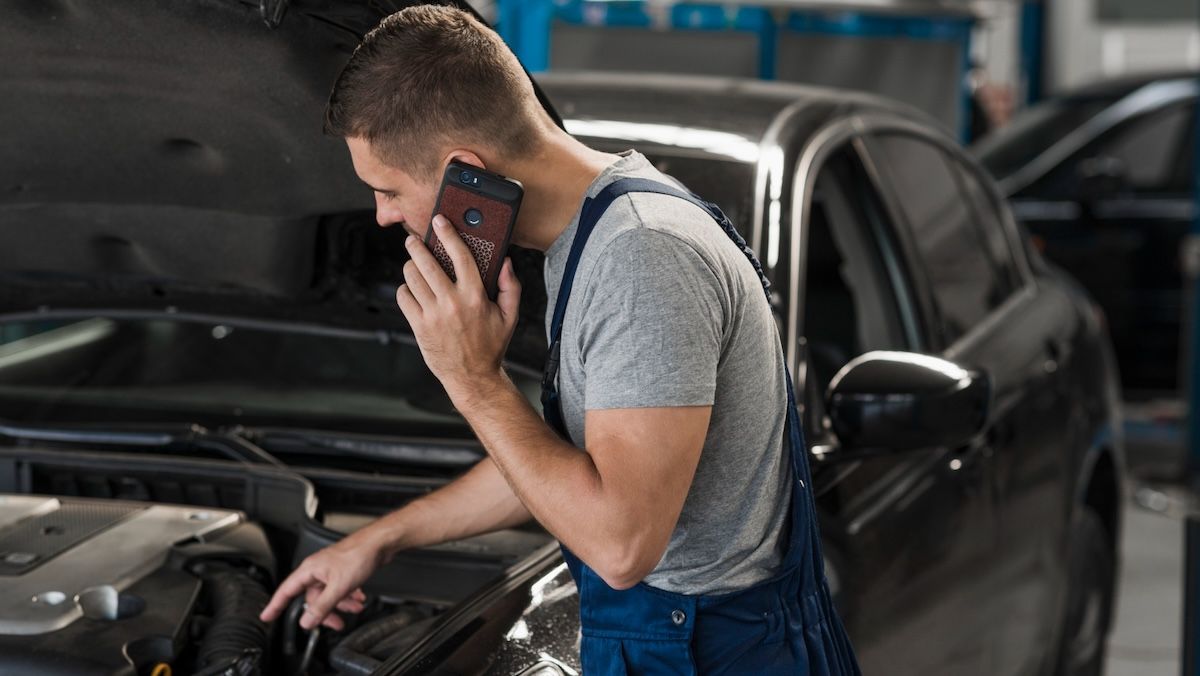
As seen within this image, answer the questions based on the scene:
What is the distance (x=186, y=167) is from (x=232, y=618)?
2.09 feet

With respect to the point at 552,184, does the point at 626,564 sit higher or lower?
lower

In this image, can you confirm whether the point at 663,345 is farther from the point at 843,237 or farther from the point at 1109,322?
the point at 1109,322

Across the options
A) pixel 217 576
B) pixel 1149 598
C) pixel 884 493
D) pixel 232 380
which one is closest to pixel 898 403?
pixel 884 493

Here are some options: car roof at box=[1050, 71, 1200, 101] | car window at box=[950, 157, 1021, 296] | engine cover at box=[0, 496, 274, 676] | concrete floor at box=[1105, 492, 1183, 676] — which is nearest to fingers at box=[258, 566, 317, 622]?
engine cover at box=[0, 496, 274, 676]

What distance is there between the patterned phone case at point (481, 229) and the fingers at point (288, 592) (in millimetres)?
601

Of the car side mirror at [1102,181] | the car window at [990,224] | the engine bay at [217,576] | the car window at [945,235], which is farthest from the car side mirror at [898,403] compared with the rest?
the car side mirror at [1102,181]

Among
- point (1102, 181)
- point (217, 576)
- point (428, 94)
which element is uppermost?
point (428, 94)

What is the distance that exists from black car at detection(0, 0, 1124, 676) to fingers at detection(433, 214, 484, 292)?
284mm

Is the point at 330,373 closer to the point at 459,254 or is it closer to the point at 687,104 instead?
the point at 687,104

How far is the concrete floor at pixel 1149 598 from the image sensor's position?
4305 mm

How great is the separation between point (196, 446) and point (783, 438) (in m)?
1.21

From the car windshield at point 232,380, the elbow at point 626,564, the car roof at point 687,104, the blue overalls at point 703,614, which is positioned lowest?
the car windshield at point 232,380

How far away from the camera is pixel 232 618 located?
199 centimetres

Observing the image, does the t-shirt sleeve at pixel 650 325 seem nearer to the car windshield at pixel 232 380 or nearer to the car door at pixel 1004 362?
the car windshield at pixel 232 380
